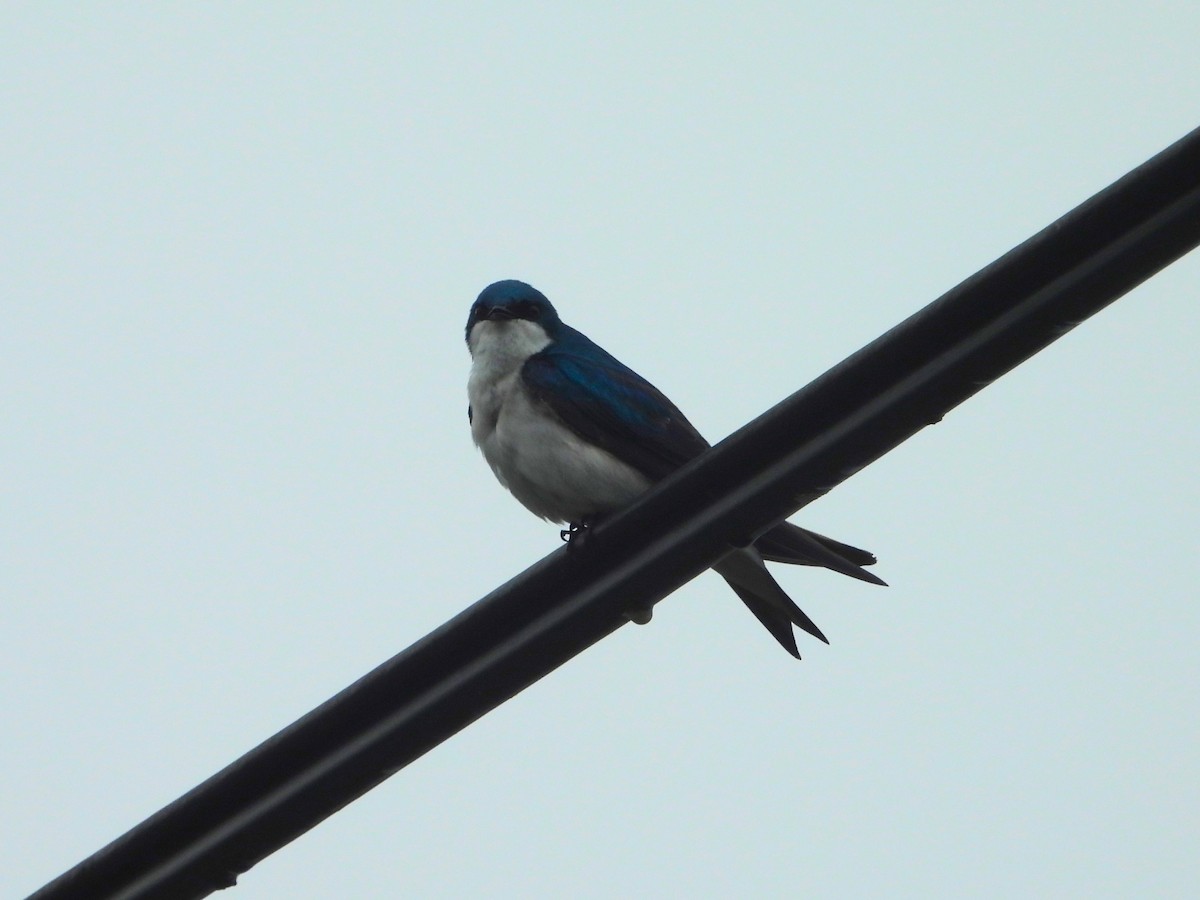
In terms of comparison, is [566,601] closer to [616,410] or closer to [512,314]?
[616,410]

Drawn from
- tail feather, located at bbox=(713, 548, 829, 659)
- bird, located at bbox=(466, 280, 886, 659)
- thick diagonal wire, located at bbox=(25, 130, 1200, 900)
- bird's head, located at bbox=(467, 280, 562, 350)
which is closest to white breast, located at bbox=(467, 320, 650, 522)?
bird, located at bbox=(466, 280, 886, 659)

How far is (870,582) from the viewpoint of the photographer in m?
4.14

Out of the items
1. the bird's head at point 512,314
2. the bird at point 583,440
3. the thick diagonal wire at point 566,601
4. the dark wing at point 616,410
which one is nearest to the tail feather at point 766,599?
the bird at point 583,440

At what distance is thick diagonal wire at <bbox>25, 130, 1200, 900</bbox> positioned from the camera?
9.61ft

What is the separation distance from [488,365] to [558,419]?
0.52 m

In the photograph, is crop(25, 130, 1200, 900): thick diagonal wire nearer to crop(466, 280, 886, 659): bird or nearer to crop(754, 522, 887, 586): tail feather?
crop(754, 522, 887, 586): tail feather

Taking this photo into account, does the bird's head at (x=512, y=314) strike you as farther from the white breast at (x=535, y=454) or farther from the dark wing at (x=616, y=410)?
the dark wing at (x=616, y=410)

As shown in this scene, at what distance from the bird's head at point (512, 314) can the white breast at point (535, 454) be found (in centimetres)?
24

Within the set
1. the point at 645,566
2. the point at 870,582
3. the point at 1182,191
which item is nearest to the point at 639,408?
the point at 870,582

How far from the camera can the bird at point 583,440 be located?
5.24 metres

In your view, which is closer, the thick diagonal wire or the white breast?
the thick diagonal wire

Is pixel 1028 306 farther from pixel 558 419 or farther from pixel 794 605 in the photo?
pixel 558 419

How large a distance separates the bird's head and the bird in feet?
0.91

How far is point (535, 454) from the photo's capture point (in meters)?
5.39
